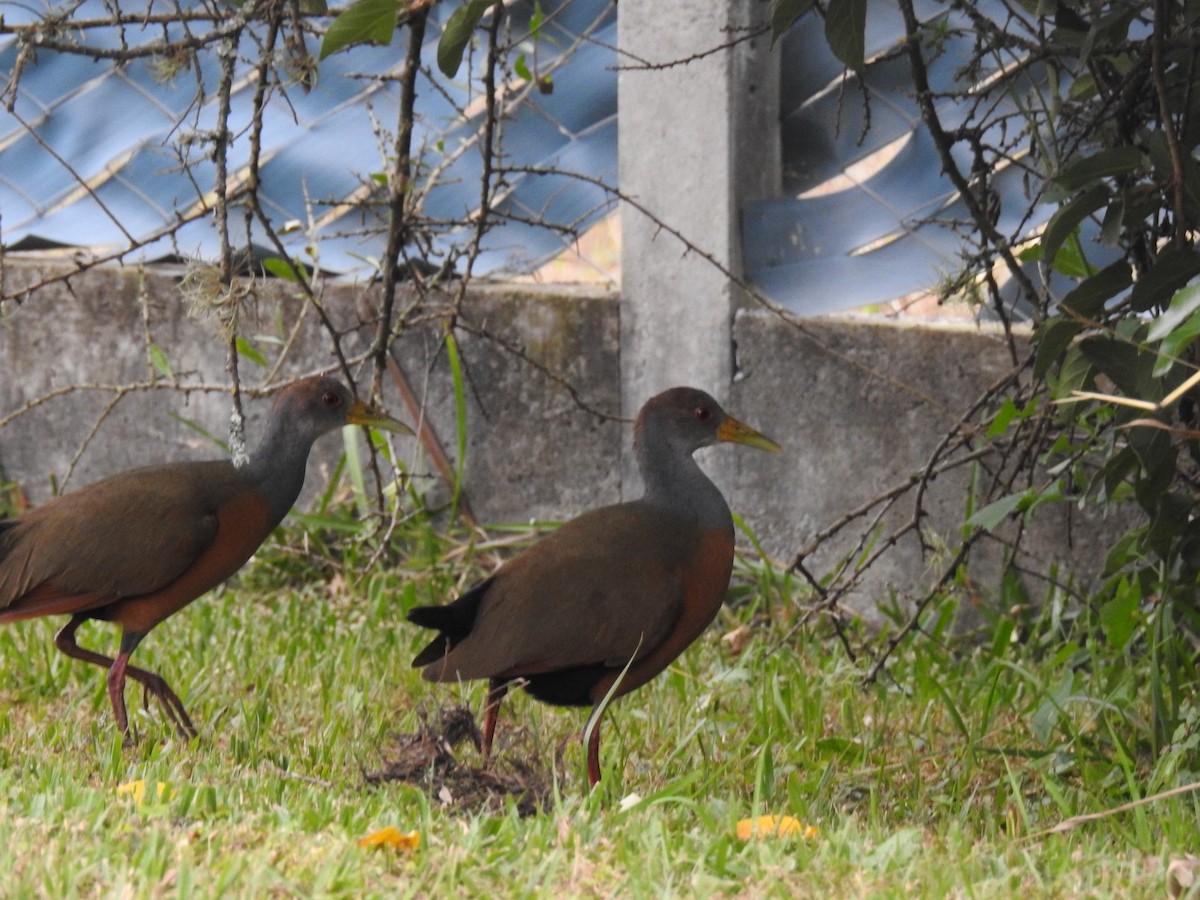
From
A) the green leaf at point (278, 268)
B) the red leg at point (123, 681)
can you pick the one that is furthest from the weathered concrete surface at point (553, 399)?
the red leg at point (123, 681)

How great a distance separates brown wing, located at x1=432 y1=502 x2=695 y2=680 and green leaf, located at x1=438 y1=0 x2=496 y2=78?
1162 mm

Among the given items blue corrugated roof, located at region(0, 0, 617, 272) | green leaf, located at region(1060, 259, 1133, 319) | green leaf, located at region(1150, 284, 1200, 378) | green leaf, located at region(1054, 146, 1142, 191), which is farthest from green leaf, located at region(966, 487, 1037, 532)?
blue corrugated roof, located at region(0, 0, 617, 272)

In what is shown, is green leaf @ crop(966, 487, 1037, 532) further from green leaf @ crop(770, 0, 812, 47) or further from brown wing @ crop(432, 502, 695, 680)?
green leaf @ crop(770, 0, 812, 47)

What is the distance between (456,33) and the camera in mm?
3445

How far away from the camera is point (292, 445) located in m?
4.35

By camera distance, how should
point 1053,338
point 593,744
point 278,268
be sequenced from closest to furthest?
point 1053,338
point 593,744
point 278,268

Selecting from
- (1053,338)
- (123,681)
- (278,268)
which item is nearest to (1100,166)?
(1053,338)

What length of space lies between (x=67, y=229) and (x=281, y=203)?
0.99 m

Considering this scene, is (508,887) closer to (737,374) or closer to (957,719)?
(957,719)

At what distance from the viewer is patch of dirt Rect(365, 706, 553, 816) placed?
323cm

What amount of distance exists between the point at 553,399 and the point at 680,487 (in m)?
1.60

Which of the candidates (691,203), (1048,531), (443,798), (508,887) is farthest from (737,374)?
(508,887)

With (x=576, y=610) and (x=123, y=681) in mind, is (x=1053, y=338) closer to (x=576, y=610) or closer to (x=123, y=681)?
(x=576, y=610)

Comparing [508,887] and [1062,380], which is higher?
[1062,380]
